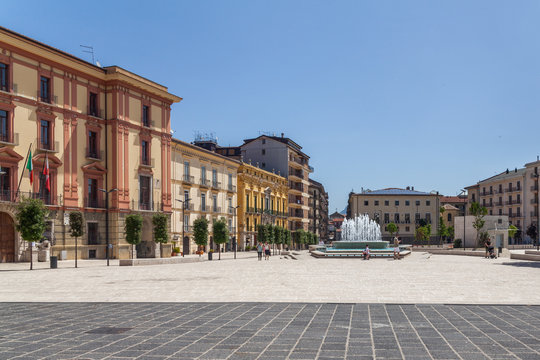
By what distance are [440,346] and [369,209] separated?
4508 inches

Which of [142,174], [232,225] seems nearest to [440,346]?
[142,174]

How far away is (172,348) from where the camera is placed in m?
8.24

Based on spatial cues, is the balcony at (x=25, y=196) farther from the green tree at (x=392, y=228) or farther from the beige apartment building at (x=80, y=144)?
the green tree at (x=392, y=228)

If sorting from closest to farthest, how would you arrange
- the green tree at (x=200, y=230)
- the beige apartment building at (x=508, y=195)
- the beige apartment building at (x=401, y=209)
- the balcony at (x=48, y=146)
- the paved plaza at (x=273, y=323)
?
the paved plaza at (x=273, y=323) < the balcony at (x=48, y=146) < the green tree at (x=200, y=230) < the beige apartment building at (x=508, y=195) < the beige apartment building at (x=401, y=209)

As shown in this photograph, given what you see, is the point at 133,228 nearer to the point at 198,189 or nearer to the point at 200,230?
the point at 200,230

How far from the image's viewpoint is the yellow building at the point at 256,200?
78500mm

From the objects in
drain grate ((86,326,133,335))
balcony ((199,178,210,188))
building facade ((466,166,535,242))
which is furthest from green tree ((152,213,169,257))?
building facade ((466,166,535,242))

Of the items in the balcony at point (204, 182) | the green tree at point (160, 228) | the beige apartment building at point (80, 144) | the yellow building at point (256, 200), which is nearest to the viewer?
the beige apartment building at point (80, 144)

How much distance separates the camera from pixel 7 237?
124ft

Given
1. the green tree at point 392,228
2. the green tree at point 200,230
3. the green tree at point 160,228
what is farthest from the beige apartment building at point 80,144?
the green tree at point 392,228

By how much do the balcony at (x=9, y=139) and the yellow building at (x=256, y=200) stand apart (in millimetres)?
40737

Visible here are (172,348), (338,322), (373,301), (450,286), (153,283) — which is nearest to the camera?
(172,348)

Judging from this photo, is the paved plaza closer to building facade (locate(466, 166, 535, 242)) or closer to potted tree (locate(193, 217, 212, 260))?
potted tree (locate(193, 217, 212, 260))

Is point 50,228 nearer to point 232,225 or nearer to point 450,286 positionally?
point 450,286
